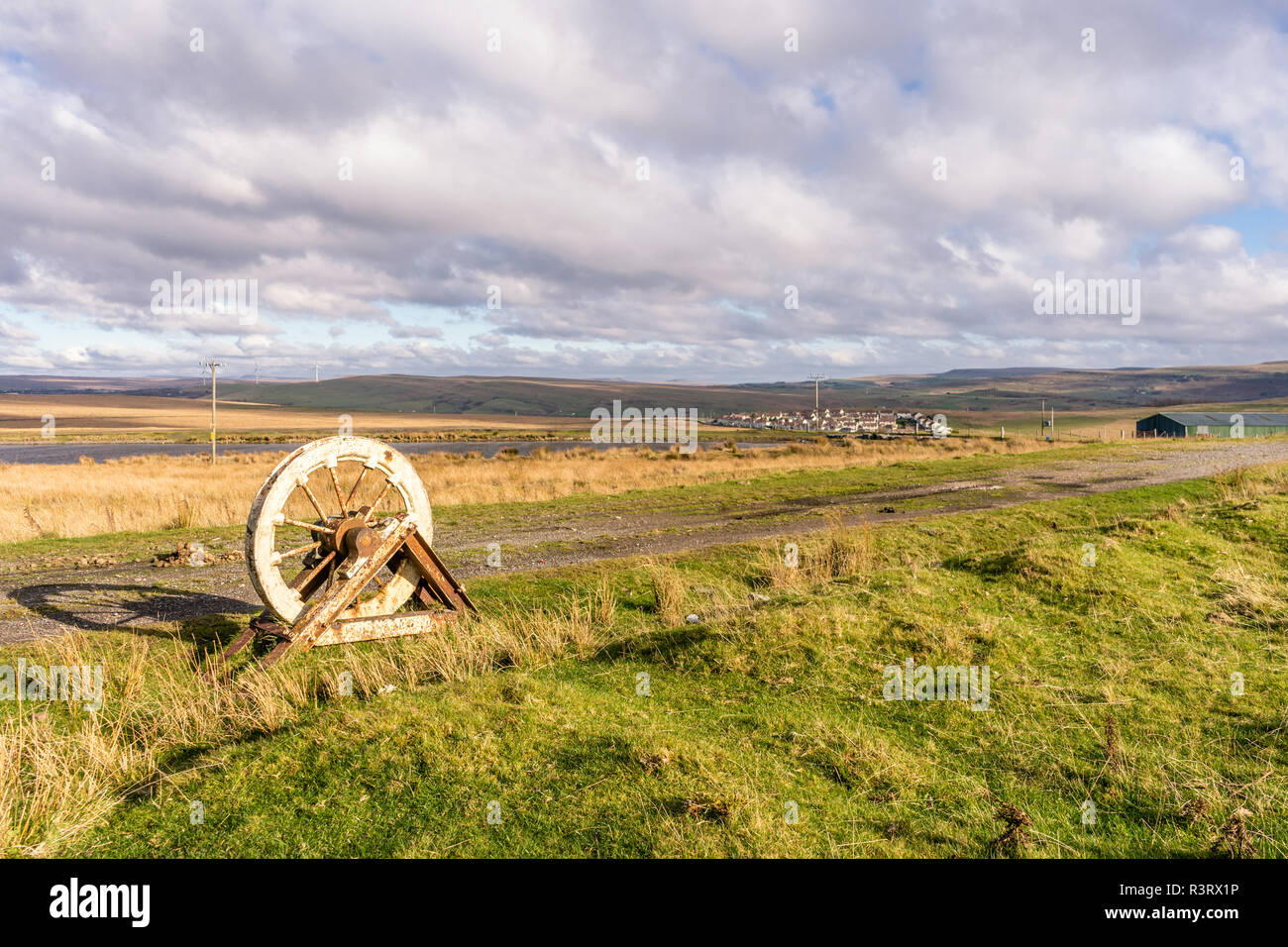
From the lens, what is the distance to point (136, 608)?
1157cm

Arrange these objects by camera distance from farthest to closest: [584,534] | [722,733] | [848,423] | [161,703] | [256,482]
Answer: [848,423]
[256,482]
[584,534]
[161,703]
[722,733]

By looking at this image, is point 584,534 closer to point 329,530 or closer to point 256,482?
point 329,530

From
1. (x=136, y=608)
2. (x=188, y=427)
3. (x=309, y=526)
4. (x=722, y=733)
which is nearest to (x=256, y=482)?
(x=136, y=608)

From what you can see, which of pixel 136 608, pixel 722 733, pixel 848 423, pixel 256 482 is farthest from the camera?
pixel 848 423

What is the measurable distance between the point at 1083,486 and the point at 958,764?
23116 millimetres

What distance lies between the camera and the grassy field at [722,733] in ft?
16.3

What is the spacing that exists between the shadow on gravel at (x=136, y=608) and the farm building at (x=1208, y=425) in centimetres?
8856

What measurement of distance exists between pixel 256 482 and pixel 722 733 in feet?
99.4

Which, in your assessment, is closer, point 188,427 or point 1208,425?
point 1208,425

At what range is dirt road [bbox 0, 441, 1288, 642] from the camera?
452 inches

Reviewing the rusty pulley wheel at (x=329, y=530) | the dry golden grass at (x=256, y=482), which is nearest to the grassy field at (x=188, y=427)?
the dry golden grass at (x=256, y=482)

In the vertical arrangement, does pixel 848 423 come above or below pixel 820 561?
above

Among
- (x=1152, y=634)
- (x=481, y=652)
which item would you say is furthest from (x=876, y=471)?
(x=481, y=652)

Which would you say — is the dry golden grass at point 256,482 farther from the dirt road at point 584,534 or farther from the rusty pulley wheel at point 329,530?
the rusty pulley wheel at point 329,530
